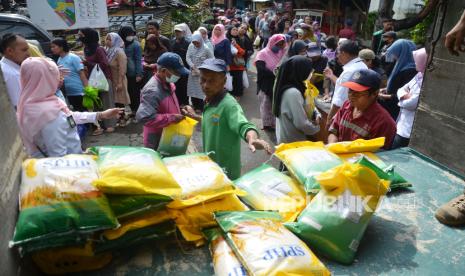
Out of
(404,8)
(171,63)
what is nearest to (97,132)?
(171,63)

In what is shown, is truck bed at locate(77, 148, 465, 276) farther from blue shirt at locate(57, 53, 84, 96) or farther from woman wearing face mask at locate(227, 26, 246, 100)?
woman wearing face mask at locate(227, 26, 246, 100)

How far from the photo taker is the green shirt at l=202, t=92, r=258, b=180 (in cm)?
260

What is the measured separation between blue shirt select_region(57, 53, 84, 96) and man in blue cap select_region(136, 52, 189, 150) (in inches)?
92.6

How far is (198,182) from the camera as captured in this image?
1.70 meters

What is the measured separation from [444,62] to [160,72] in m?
2.47

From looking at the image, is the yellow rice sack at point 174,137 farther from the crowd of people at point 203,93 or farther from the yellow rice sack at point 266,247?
the yellow rice sack at point 266,247

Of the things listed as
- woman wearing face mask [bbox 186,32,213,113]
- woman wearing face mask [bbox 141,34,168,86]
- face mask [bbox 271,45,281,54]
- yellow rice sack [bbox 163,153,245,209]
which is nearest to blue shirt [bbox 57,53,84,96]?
woman wearing face mask [bbox 141,34,168,86]

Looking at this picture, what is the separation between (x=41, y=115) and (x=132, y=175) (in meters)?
1.16

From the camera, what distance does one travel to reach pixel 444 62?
290cm

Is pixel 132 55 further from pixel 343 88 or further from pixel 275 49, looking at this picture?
pixel 343 88

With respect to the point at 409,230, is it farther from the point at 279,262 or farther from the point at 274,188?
the point at 279,262

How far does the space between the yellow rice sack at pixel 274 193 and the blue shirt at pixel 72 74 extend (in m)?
3.83

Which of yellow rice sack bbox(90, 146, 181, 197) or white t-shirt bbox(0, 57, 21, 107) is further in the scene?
white t-shirt bbox(0, 57, 21, 107)

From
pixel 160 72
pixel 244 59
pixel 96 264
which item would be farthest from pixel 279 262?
pixel 244 59
